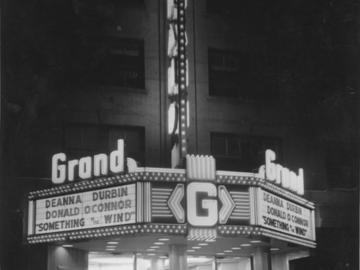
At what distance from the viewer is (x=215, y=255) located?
25328 millimetres

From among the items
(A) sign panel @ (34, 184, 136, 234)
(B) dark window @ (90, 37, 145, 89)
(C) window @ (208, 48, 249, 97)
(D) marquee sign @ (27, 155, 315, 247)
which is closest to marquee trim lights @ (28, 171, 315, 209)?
(D) marquee sign @ (27, 155, 315, 247)

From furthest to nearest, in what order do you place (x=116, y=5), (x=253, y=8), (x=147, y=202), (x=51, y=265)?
(x=253, y=8), (x=116, y=5), (x=51, y=265), (x=147, y=202)

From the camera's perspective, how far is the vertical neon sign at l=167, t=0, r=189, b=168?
Answer: 69.2 feet

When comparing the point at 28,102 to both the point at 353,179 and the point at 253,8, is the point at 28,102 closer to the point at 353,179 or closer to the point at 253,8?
the point at 253,8

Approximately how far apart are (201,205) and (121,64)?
8580mm

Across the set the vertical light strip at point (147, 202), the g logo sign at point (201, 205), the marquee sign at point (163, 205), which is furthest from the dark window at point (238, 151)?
the vertical light strip at point (147, 202)

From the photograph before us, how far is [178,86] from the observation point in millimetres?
21422

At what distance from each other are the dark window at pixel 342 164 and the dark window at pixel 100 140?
840 centimetres

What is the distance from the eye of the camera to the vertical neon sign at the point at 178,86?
830 inches

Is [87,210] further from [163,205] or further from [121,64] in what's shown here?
[121,64]

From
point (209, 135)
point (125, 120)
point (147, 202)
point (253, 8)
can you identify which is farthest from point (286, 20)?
point (147, 202)

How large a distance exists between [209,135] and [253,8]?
5.97 meters

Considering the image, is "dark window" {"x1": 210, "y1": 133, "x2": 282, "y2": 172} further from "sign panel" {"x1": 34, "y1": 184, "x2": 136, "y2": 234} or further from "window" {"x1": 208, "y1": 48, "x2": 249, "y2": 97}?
"sign panel" {"x1": 34, "y1": 184, "x2": 136, "y2": 234}

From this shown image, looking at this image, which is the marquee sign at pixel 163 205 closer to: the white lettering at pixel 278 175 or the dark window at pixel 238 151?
the white lettering at pixel 278 175
